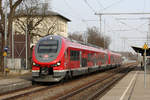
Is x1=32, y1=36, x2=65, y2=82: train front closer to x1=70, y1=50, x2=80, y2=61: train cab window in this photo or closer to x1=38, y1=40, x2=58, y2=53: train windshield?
x1=38, y1=40, x2=58, y2=53: train windshield

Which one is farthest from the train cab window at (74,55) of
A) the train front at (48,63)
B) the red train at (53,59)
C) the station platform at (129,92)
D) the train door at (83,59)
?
the station platform at (129,92)

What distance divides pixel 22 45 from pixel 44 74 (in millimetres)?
20138

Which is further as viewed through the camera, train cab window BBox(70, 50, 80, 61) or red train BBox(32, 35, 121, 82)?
train cab window BBox(70, 50, 80, 61)

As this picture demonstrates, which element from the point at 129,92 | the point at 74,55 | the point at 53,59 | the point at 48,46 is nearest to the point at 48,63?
the point at 53,59

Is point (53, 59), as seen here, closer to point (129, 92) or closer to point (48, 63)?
point (48, 63)

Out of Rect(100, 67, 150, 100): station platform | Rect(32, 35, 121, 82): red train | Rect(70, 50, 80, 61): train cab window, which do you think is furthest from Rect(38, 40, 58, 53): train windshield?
Rect(100, 67, 150, 100): station platform

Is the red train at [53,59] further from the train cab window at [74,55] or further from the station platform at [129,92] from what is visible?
the station platform at [129,92]

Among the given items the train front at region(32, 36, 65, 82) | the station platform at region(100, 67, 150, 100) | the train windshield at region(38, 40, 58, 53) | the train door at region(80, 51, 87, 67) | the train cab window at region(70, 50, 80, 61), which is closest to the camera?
the station platform at region(100, 67, 150, 100)

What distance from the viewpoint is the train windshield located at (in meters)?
16.7

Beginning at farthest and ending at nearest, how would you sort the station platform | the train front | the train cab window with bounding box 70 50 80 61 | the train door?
the train door
the train cab window with bounding box 70 50 80 61
the train front
the station platform

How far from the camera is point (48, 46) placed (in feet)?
55.5

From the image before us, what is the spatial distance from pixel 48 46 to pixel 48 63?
1.41m

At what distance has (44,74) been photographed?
15930mm

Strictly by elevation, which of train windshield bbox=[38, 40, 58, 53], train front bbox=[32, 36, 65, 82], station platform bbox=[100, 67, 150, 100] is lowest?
station platform bbox=[100, 67, 150, 100]
